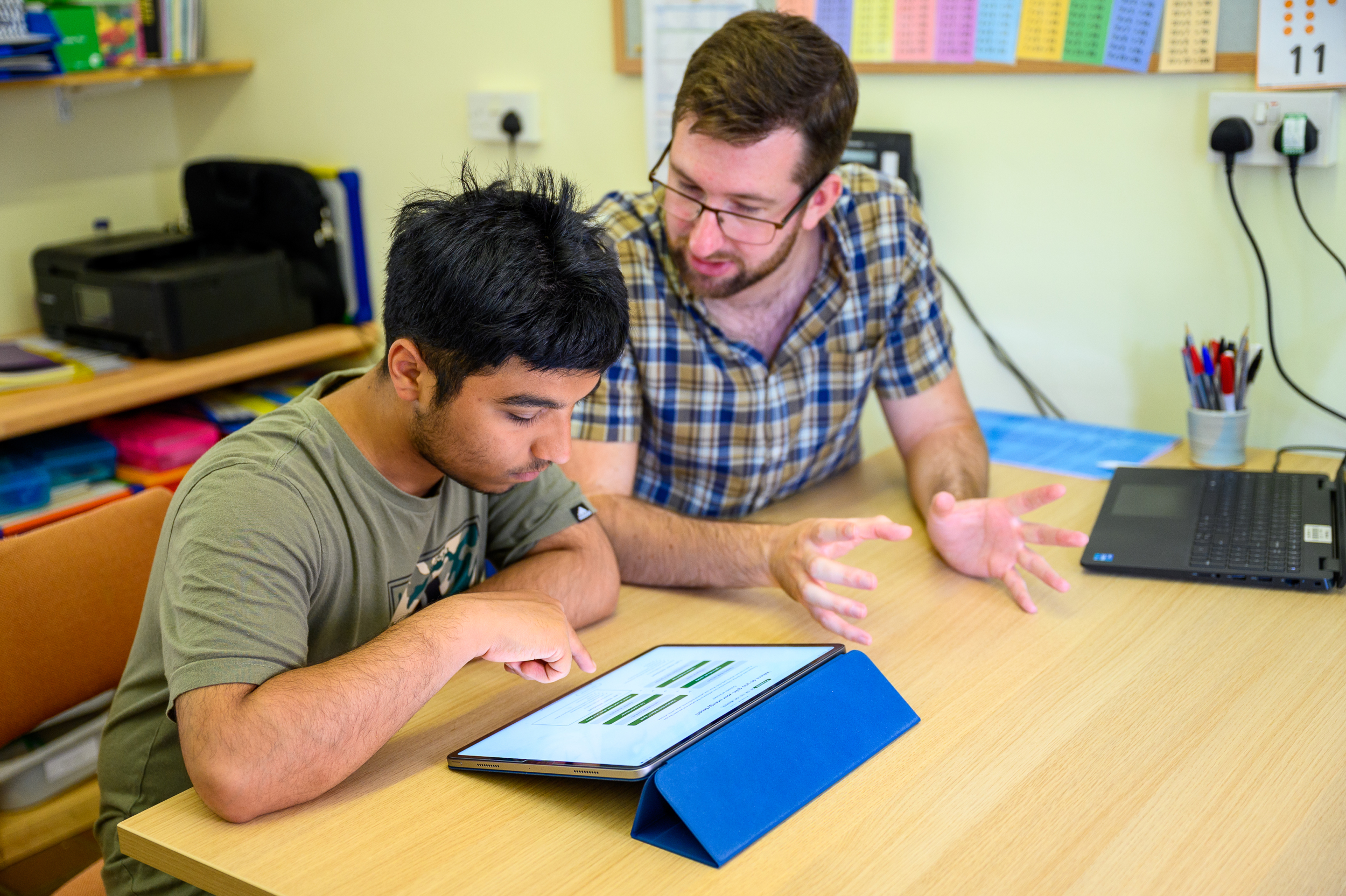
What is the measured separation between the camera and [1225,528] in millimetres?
A: 1368

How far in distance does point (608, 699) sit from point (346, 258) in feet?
6.55

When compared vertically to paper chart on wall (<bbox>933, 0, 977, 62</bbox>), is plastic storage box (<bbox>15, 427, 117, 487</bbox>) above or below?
below

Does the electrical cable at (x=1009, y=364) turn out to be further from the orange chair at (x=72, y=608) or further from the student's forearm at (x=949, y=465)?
the orange chair at (x=72, y=608)

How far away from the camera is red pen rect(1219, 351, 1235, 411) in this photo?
5.20 feet

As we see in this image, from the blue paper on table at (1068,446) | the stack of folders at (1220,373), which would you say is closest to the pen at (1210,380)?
the stack of folders at (1220,373)

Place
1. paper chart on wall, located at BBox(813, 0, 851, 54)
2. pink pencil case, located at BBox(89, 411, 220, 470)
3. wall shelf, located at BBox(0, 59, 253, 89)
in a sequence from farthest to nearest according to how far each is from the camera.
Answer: wall shelf, located at BBox(0, 59, 253, 89) < pink pencil case, located at BBox(89, 411, 220, 470) < paper chart on wall, located at BBox(813, 0, 851, 54)

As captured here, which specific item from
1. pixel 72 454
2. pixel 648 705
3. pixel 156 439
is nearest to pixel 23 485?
pixel 72 454

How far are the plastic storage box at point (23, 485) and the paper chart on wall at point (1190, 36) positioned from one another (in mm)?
2033

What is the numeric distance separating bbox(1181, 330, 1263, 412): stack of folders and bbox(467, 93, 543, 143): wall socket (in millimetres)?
1361

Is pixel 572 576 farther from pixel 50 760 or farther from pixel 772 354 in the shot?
pixel 50 760

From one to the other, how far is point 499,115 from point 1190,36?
1345 millimetres

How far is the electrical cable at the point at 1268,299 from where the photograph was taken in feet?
5.45

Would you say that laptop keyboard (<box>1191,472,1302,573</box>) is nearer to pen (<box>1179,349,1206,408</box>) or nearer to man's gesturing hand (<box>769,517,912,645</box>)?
pen (<box>1179,349,1206,408</box>)

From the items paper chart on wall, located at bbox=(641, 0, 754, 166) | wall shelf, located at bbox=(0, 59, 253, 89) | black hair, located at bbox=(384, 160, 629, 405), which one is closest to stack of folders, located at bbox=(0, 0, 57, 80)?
wall shelf, located at bbox=(0, 59, 253, 89)
